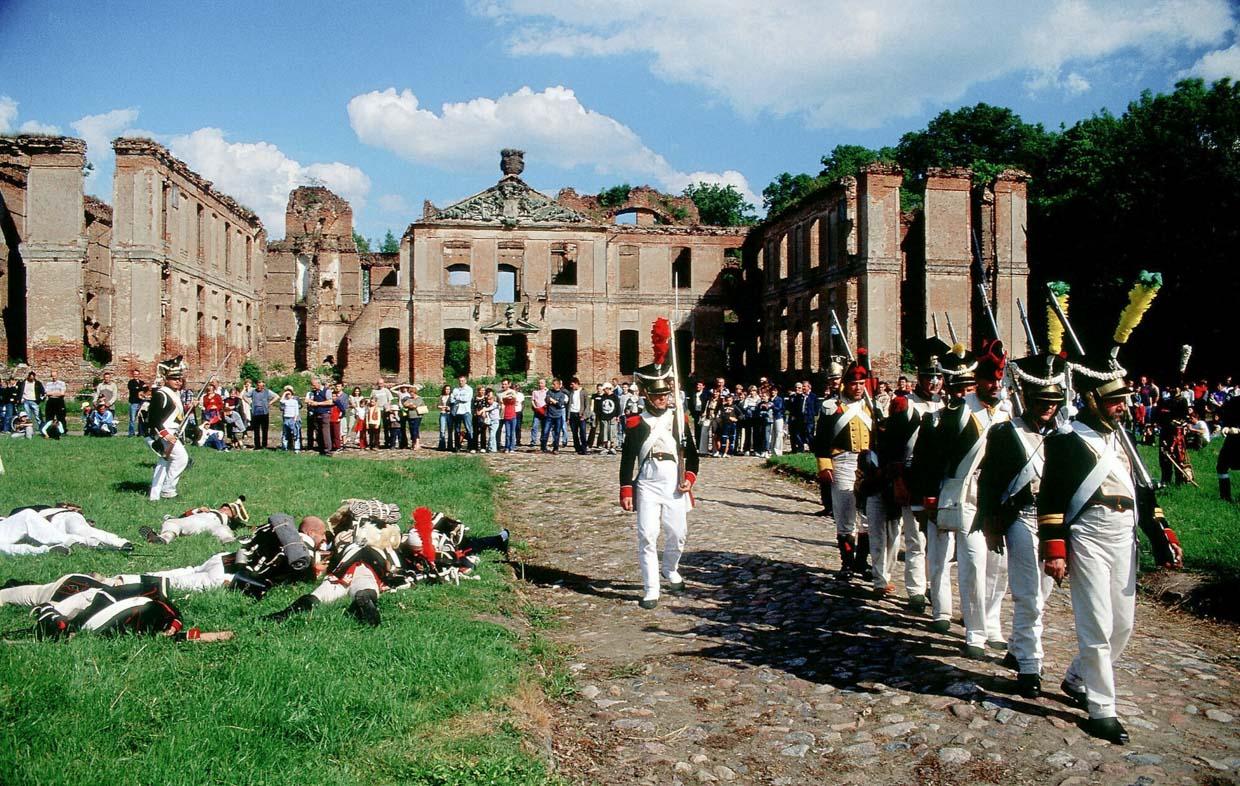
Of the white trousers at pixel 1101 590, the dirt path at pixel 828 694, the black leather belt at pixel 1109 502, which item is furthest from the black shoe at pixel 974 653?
the black leather belt at pixel 1109 502

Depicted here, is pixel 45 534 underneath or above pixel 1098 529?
underneath

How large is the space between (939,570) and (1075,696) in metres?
1.79

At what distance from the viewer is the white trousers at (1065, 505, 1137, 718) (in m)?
4.98

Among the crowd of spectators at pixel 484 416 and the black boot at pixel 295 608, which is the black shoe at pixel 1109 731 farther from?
the crowd of spectators at pixel 484 416

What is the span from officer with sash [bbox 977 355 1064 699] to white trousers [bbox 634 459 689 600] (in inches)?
116

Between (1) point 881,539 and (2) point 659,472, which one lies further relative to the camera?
(1) point 881,539

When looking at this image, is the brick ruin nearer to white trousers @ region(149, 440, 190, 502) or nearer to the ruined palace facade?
the ruined palace facade

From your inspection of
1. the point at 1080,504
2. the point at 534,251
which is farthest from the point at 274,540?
the point at 534,251

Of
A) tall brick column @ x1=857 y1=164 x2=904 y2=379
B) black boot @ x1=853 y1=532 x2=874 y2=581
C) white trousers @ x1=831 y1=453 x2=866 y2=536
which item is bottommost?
black boot @ x1=853 y1=532 x2=874 y2=581

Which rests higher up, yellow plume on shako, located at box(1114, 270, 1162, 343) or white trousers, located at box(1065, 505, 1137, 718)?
yellow plume on shako, located at box(1114, 270, 1162, 343)

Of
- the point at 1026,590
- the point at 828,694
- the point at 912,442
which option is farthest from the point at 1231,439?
the point at 828,694

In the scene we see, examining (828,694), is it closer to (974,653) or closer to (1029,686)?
(1029,686)

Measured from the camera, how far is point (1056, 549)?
209 inches

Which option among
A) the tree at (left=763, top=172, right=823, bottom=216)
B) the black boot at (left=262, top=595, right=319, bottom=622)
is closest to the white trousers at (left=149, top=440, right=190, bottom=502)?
the black boot at (left=262, top=595, right=319, bottom=622)
